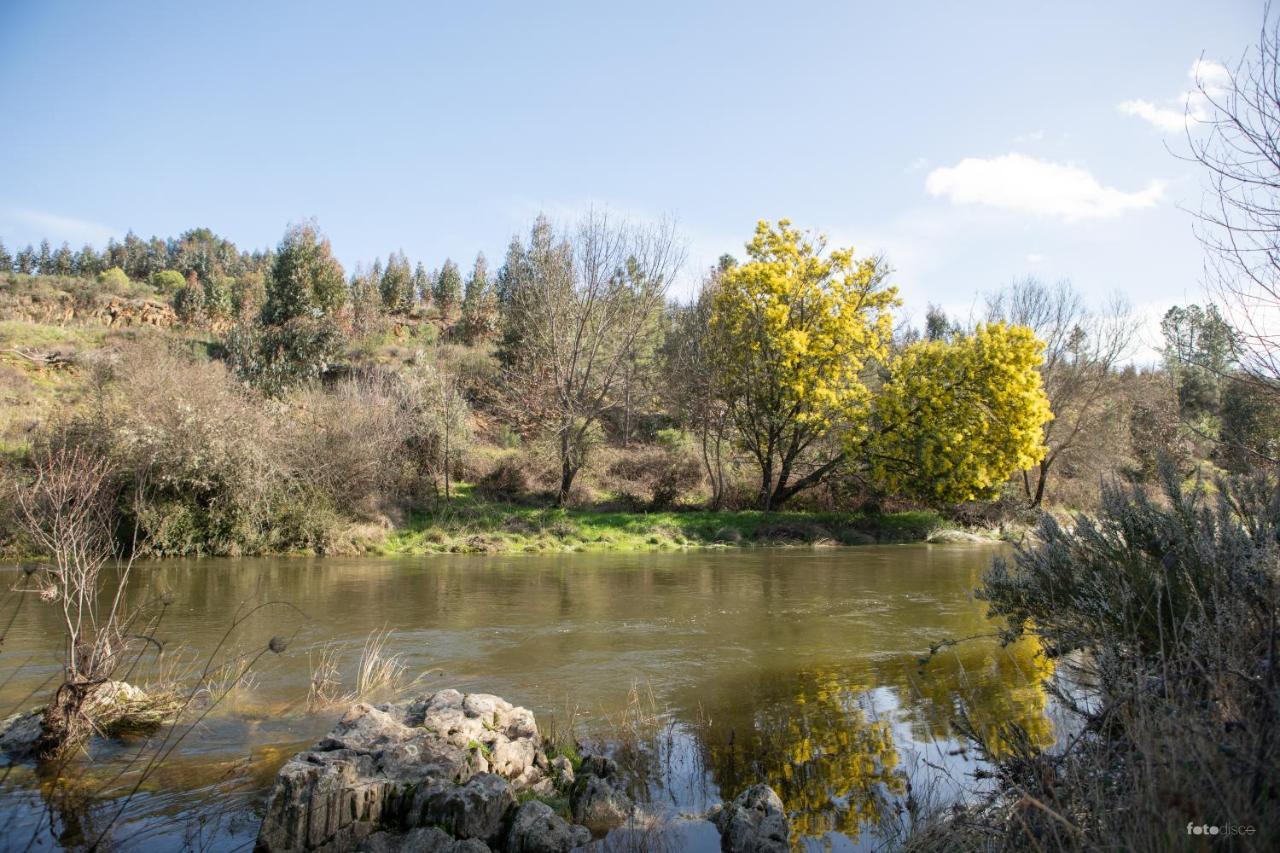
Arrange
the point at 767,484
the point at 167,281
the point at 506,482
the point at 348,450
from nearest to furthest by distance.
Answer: the point at 348,450
the point at 767,484
the point at 506,482
the point at 167,281

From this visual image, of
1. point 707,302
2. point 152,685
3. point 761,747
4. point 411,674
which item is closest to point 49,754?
point 152,685

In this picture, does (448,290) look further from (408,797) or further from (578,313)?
(408,797)

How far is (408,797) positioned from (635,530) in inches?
871

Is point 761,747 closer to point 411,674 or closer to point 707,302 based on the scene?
point 411,674

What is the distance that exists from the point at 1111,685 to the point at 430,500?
83.0ft

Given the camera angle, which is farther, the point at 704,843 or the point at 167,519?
the point at 167,519

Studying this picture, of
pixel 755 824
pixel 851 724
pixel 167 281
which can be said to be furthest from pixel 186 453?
pixel 167 281

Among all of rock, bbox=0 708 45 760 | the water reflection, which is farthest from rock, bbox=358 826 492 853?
rock, bbox=0 708 45 760

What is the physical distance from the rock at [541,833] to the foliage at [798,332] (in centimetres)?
2359

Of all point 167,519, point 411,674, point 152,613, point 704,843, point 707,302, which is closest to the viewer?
point 704,843

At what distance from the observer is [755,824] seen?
5605 millimetres

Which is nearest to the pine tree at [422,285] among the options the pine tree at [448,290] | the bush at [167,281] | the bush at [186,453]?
the pine tree at [448,290]

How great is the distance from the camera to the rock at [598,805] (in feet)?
19.5

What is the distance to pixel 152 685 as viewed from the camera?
29.3 feet
